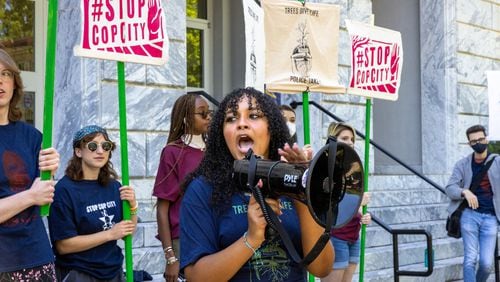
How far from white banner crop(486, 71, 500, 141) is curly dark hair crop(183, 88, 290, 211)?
219 inches

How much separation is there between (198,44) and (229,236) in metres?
7.91

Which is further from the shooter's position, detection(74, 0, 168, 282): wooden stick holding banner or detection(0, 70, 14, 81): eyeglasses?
detection(74, 0, 168, 282): wooden stick holding banner

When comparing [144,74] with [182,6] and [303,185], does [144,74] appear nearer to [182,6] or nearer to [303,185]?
[182,6]

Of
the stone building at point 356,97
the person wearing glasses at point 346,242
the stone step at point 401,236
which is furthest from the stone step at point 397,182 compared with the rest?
the person wearing glasses at point 346,242

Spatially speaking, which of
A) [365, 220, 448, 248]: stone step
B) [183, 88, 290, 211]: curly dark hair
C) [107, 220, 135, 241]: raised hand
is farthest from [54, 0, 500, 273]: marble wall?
[183, 88, 290, 211]: curly dark hair

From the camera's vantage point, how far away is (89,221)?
157 inches

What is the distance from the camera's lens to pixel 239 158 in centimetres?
269

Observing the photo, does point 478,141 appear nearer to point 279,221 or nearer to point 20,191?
point 20,191

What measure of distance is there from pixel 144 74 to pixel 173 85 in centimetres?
37

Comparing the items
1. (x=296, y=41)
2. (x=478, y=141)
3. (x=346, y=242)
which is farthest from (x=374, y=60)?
(x=478, y=141)

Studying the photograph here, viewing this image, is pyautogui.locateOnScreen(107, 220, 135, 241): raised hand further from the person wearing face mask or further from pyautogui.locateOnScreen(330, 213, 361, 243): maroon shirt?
the person wearing face mask

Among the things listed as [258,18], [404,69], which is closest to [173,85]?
[258,18]

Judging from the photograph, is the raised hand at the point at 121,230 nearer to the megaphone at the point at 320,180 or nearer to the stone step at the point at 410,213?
the megaphone at the point at 320,180

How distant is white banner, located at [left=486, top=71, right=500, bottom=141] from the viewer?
7883 millimetres
